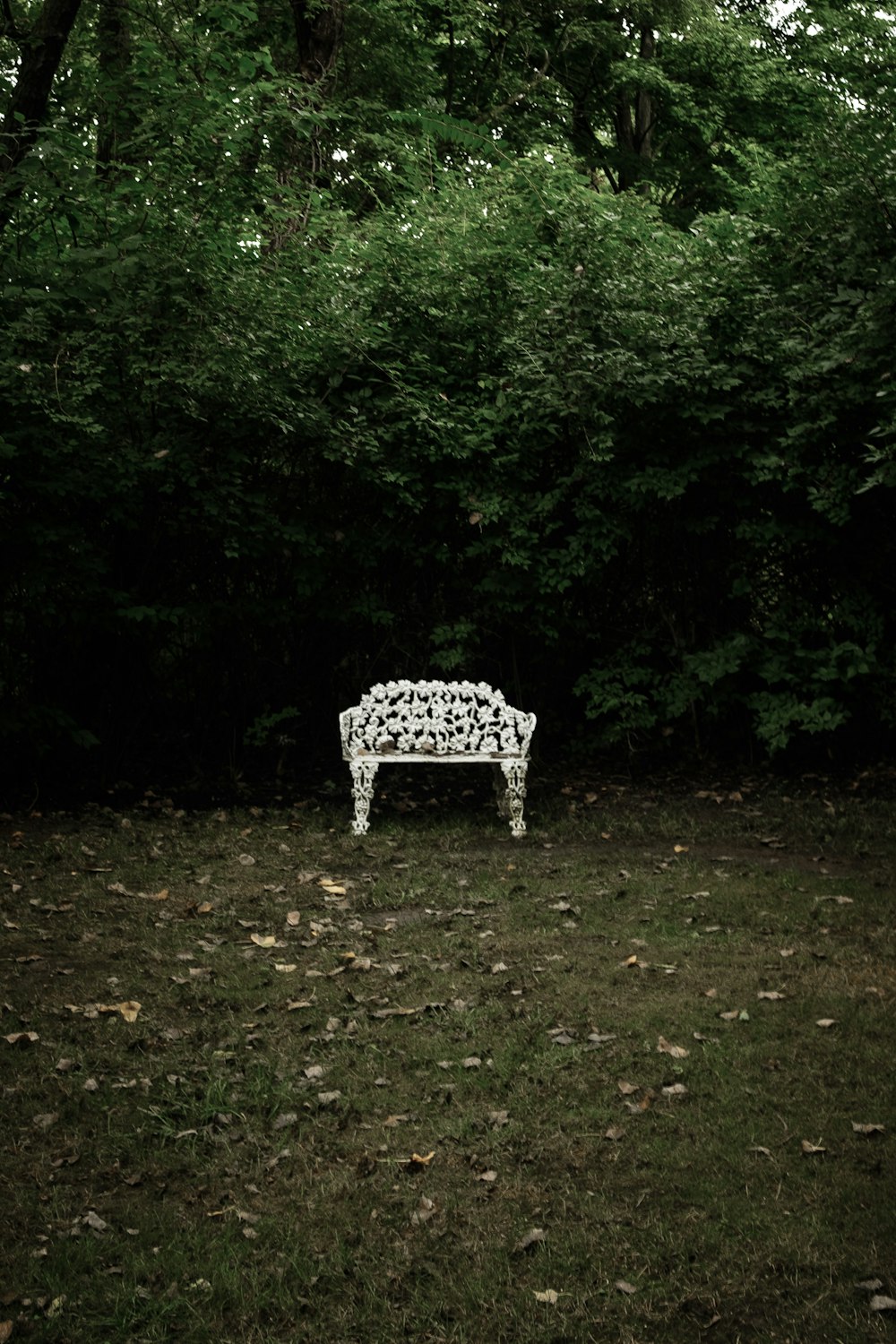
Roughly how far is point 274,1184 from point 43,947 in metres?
2.82

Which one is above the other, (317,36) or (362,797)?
(317,36)

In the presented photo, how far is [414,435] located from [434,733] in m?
2.47

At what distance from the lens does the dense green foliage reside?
8.94 m

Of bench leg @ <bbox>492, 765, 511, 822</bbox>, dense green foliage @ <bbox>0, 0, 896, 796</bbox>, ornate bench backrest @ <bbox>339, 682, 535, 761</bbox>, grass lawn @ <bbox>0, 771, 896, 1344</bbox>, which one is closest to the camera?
grass lawn @ <bbox>0, 771, 896, 1344</bbox>

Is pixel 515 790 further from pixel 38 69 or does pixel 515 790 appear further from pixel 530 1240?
pixel 38 69

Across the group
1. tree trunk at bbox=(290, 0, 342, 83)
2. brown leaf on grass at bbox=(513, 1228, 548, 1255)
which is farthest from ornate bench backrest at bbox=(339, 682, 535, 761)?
tree trunk at bbox=(290, 0, 342, 83)

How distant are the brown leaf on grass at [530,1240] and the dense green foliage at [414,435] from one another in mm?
5932

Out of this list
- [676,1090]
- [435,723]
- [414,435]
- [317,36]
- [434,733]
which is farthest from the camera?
[317,36]

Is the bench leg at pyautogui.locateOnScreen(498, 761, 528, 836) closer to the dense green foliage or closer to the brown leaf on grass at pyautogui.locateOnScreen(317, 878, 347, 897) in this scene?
the dense green foliage

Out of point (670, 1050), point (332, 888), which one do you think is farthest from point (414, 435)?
point (670, 1050)

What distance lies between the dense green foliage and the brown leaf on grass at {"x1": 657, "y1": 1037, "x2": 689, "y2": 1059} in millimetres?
4625

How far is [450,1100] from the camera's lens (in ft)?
14.8

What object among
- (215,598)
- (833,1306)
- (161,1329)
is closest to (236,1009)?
(161,1329)

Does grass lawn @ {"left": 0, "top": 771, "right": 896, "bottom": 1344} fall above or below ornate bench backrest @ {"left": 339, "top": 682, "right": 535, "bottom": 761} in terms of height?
below
